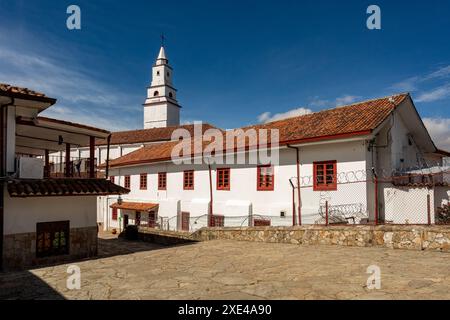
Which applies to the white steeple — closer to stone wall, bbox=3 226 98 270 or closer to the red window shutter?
the red window shutter

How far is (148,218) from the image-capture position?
24734mm

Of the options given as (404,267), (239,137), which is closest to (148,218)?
(239,137)

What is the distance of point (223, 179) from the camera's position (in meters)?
19.4

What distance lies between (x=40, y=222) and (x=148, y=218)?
14.5 m

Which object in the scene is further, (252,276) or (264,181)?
(264,181)

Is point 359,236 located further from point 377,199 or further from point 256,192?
point 256,192

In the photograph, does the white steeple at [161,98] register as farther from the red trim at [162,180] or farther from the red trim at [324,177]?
the red trim at [324,177]

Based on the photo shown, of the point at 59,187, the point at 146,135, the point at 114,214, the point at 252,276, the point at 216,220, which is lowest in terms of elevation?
the point at 114,214

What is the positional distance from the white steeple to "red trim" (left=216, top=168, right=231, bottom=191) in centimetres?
3649

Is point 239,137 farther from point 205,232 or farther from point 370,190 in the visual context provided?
point 370,190

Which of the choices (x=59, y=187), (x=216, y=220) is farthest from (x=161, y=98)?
(x=59, y=187)

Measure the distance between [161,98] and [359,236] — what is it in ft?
157

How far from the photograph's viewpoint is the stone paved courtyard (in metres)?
5.96

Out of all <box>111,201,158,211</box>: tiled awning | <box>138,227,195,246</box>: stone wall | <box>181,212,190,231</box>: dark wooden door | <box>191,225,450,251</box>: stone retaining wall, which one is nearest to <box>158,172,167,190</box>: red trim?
<box>111,201,158,211</box>: tiled awning
